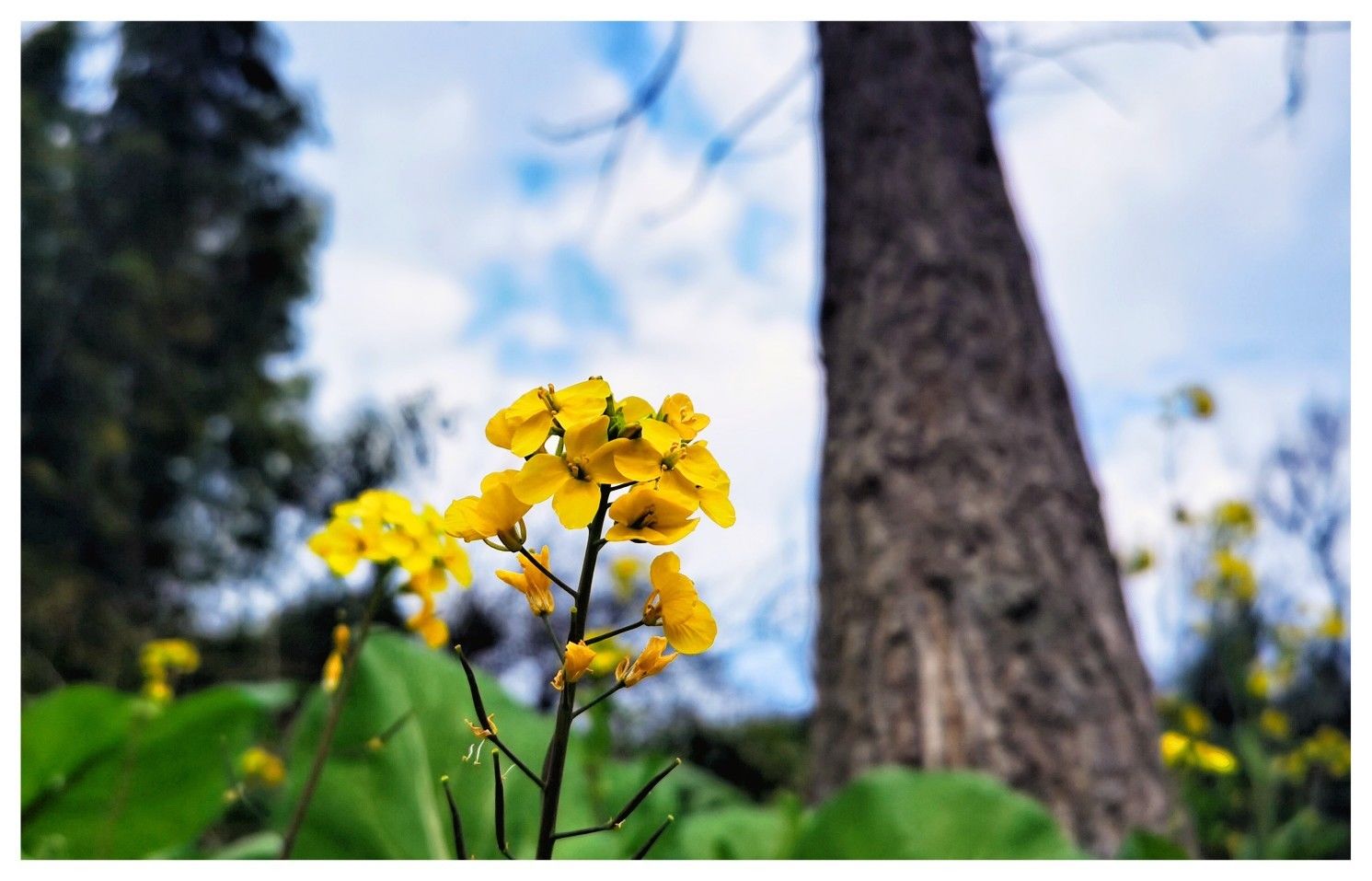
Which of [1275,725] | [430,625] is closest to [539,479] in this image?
[430,625]

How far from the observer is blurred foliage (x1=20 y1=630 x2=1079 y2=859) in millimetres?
647

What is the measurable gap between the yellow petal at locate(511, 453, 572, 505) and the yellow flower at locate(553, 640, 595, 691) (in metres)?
0.05

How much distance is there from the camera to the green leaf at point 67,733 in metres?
0.85

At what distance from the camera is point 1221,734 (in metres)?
2.58

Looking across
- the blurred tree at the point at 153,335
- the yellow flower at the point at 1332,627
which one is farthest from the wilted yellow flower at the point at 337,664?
the blurred tree at the point at 153,335

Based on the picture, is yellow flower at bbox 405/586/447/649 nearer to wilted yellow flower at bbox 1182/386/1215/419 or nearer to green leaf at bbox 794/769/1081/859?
green leaf at bbox 794/769/1081/859

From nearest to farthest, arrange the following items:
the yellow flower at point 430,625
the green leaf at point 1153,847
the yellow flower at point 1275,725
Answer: the yellow flower at point 430,625, the green leaf at point 1153,847, the yellow flower at point 1275,725

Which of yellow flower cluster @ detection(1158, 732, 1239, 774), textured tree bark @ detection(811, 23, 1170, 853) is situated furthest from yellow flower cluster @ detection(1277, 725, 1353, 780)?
yellow flower cluster @ detection(1158, 732, 1239, 774)

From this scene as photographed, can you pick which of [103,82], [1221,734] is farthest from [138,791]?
[1221,734]

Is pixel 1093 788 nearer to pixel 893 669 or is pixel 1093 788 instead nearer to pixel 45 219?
pixel 893 669

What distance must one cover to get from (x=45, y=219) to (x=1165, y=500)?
149 inches

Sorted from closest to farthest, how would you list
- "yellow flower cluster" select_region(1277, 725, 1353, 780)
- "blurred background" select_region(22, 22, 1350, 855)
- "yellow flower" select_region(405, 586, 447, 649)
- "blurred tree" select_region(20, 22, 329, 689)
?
"yellow flower" select_region(405, 586, 447, 649), "blurred background" select_region(22, 22, 1350, 855), "yellow flower cluster" select_region(1277, 725, 1353, 780), "blurred tree" select_region(20, 22, 329, 689)

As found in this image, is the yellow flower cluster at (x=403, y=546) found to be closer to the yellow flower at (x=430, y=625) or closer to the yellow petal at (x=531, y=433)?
the yellow flower at (x=430, y=625)

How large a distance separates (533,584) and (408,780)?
51 centimetres
